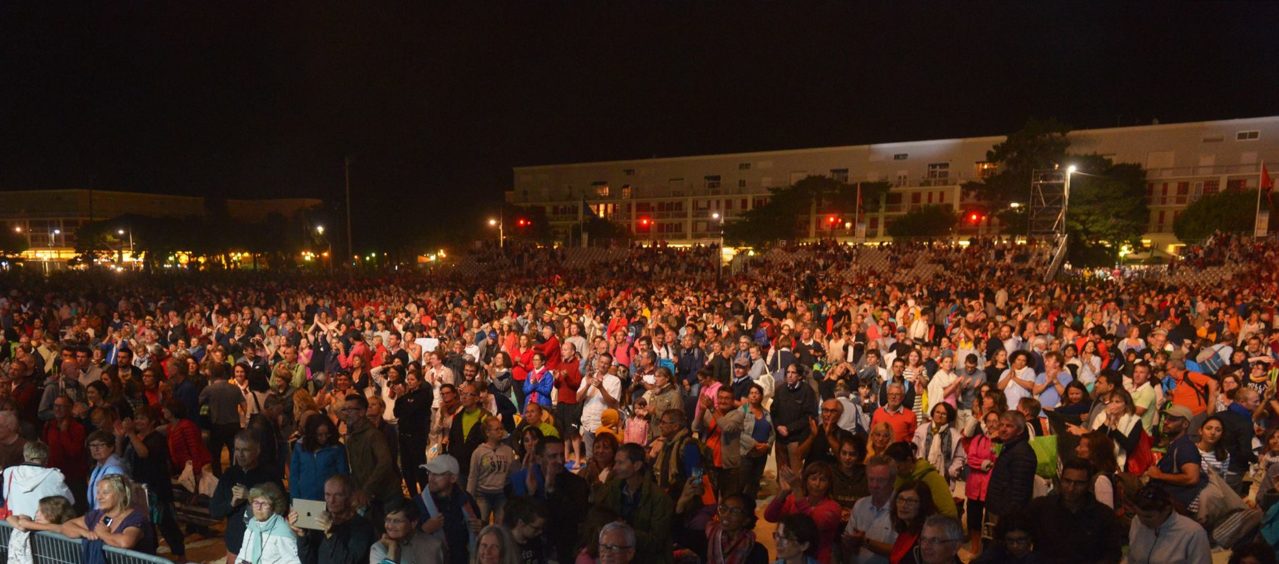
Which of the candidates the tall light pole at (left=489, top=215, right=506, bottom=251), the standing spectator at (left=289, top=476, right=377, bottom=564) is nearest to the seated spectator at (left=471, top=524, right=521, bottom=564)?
the standing spectator at (left=289, top=476, right=377, bottom=564)

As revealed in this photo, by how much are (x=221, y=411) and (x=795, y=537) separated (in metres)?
5.46

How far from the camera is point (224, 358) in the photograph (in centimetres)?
859

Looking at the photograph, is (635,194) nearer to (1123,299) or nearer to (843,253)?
(843,253)

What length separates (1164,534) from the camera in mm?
3359

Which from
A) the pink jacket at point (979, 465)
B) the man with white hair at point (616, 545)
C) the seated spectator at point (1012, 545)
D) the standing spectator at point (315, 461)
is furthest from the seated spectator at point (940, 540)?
the standing spectator at point (315, 461)

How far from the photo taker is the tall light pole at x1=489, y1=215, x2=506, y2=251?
3950cm

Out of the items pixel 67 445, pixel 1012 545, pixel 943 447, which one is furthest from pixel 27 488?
pixel 943 447

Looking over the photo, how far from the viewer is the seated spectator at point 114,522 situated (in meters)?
3.65

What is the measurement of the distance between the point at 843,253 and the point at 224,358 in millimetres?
26543

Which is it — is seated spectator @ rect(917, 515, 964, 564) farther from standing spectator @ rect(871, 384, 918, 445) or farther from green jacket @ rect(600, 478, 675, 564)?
standing spectator @ rect(871, 384, 918, 445)

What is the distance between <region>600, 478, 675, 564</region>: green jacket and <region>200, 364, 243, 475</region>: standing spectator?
4.25m

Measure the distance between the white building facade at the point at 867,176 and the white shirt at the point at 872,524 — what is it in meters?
35.0

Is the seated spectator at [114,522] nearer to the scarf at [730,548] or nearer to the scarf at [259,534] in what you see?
the scarf at [259,534]

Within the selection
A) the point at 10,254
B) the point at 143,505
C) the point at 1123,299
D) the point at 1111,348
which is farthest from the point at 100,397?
the point at 10,254
